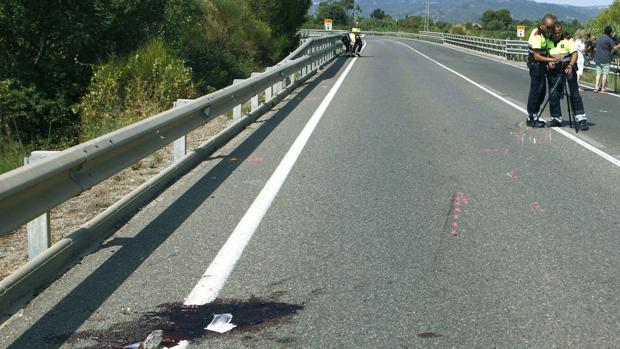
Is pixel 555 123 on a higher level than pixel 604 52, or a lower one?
lower

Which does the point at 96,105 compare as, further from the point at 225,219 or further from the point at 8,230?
the point at 8,230

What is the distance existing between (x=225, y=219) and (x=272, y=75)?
28.0 feet

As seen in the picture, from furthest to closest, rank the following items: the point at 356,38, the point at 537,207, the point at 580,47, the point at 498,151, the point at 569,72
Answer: the point at 356,38 → the point at 580,47 → the point at 569,72 → the point at 498,151 → the point at 537,207

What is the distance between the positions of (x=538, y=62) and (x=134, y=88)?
313 inches

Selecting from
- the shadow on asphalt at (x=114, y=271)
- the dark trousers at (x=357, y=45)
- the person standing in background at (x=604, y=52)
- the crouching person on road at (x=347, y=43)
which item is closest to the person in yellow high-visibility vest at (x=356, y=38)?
the dark trousers at (x=357, y=45)

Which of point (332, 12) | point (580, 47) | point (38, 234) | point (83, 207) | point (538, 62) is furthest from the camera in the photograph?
point (332, 12)

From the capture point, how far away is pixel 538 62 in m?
12.9

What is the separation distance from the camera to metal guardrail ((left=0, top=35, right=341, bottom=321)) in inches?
181

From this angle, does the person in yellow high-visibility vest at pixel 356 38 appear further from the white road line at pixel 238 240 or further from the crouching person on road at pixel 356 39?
the white road line at pixel 238 240

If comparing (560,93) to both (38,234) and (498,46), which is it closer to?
(38,234)

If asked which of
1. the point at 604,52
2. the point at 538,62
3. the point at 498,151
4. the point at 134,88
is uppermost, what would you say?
the point at 538,62

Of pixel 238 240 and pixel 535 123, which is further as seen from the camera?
pixel 535 123

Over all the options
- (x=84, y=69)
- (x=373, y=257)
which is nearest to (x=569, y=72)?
(x=373, y=257)

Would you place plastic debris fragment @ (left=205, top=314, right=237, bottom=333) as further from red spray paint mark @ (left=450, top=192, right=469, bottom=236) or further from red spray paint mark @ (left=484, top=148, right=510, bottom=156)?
red spray paint mark @ (left=484, top=148, right=510, bottom=156)
